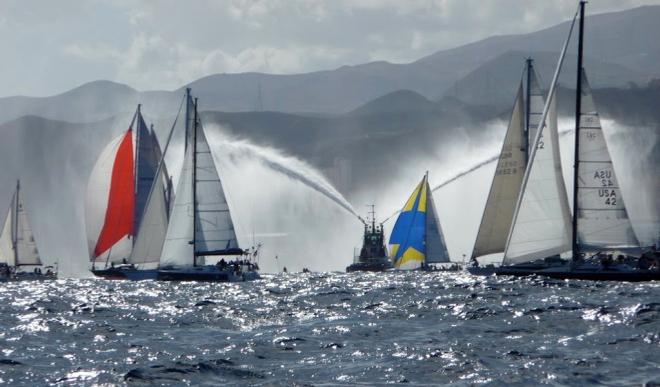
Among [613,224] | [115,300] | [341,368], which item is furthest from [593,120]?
[341,368]

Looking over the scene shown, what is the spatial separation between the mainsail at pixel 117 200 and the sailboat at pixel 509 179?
21901 millimetres

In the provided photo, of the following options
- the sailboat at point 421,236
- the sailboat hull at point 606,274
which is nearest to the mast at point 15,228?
the sailboat at point 421,236

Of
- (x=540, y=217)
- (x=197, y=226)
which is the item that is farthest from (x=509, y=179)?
(x=197, y=226)

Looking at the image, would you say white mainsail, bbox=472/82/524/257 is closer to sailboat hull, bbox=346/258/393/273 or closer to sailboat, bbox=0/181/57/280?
sailboat hull, bbox=346/258/393/273

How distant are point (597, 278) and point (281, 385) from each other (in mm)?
33488

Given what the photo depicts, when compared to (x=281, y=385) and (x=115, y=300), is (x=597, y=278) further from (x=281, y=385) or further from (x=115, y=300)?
(x=281, y=385)

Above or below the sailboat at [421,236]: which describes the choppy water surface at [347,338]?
below

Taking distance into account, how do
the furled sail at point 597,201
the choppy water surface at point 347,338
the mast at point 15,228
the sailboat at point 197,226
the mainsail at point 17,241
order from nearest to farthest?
the choppy water surface at point 347,338 < the furled sail at point 597,201 < the sailboat at point 197,226 < the mast at point 15,228 < the mainsail at point 17,241

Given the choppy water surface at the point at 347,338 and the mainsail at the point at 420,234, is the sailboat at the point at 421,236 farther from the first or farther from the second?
the choppy water surface at the point at 347,338

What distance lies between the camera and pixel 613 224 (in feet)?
184

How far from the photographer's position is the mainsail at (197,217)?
230ft

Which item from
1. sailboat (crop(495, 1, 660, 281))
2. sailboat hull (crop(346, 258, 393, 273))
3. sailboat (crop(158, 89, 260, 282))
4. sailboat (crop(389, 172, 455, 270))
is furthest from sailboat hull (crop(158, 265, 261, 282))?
sailboat hull (crop(346, 258, 393, 273))

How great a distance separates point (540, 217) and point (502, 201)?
10.0m

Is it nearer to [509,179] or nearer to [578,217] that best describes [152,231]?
[509,179]
